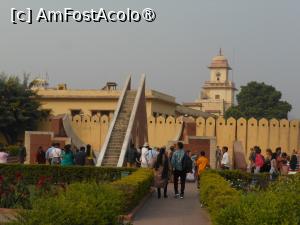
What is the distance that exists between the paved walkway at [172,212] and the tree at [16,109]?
62.3 feet

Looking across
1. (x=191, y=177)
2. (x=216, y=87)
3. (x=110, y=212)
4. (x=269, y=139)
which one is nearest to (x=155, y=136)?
(x=269, y=139)

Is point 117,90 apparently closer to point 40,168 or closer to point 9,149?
point 9,149

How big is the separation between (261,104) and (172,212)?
49.6 meters

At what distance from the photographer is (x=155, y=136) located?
33.2m

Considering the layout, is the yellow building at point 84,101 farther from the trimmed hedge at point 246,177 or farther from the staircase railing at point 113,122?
the trimmed hedge at point 246,177

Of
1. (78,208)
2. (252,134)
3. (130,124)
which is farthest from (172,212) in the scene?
(252,134)

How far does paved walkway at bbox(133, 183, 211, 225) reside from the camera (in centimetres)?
1059

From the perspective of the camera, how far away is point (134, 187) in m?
11.7

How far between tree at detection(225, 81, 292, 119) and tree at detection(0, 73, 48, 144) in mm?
29651

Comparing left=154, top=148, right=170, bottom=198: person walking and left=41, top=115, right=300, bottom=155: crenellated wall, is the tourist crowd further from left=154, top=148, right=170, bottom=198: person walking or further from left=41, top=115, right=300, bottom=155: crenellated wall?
left=41, top=115, right=300, bottom=155: crenellated wall

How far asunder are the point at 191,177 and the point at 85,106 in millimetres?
22787

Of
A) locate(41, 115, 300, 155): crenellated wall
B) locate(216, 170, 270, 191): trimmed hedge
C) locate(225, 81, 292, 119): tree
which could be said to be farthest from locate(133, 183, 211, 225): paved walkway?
locate(225, 81, 292, 119): tree

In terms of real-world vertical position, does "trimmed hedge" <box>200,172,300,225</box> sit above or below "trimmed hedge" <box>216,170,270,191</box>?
above

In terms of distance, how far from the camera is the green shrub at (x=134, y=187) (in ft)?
36.3
